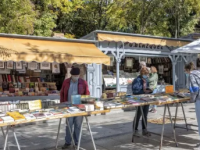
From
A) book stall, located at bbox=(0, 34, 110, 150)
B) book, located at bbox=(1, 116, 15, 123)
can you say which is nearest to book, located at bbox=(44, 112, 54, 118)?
book, located at bbox=(1, 116, 15, 123)

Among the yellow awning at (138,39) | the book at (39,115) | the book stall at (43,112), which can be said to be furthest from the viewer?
the yellow awning at (138,39)

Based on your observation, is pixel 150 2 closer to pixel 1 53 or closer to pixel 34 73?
pixel 34 73

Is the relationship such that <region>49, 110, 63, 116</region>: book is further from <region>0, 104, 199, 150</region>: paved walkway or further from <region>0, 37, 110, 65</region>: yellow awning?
<region>0, 37, 110, 65</region>: yellow awning

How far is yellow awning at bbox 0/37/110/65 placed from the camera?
6.94m

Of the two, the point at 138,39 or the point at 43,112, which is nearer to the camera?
the point at 43,112

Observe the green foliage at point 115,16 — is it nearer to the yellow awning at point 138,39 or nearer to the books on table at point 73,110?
the yellow awning at point 138,39

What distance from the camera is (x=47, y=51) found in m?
7.50

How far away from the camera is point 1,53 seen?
675cm

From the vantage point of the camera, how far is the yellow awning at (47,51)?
22.8 feet

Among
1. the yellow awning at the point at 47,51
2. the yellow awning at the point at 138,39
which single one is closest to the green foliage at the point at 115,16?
the yellow awning at the point at 138,39

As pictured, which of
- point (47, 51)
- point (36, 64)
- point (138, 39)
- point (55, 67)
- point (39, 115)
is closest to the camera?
point (39, 115)

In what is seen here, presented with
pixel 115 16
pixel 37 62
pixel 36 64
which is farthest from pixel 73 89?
pixel 115 16

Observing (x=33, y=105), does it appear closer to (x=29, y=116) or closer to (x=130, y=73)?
(x=29, y=116)

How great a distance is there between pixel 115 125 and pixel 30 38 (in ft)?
12.8
